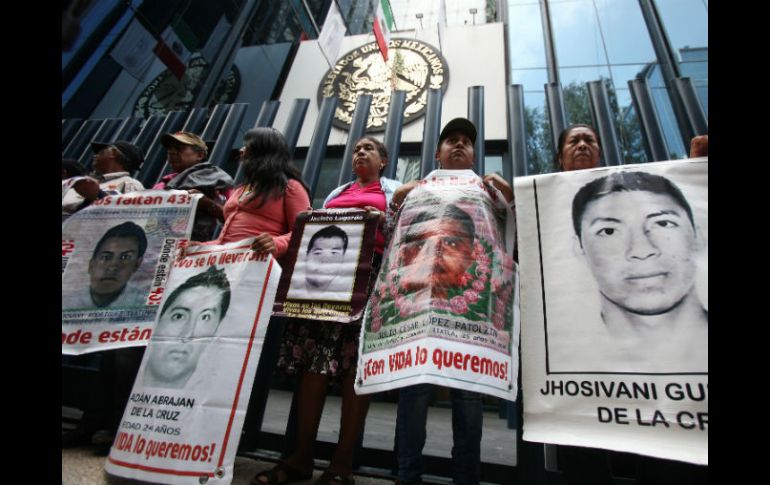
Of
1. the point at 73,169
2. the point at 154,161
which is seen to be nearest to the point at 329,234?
the point at 154,161

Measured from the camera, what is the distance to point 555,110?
2.63 metres

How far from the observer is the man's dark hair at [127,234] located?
2101mm

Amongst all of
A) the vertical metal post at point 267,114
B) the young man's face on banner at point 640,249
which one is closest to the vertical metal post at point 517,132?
the young man's face on banner at point 640,249

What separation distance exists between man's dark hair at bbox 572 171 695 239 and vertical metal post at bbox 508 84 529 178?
0.82m

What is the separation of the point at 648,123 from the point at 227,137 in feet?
9.93

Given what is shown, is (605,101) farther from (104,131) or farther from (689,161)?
(104,131)

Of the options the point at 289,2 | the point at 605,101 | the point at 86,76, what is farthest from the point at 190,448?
the point at 289,2

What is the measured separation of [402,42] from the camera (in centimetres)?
806

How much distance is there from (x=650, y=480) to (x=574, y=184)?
1.09m

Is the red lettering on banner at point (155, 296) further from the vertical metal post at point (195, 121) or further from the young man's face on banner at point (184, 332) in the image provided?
the vertical metal post at point (195, 121)

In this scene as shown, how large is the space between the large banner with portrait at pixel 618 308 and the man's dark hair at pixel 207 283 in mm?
1150

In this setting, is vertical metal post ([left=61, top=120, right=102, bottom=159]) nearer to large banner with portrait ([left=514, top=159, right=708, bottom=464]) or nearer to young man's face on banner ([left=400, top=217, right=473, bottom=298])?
young man's face on banner ([left=400, top=217, right=473, bottom=298])

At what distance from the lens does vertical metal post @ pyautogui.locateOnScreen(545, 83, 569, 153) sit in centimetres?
251

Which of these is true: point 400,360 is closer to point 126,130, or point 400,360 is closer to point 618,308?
point 618,308
